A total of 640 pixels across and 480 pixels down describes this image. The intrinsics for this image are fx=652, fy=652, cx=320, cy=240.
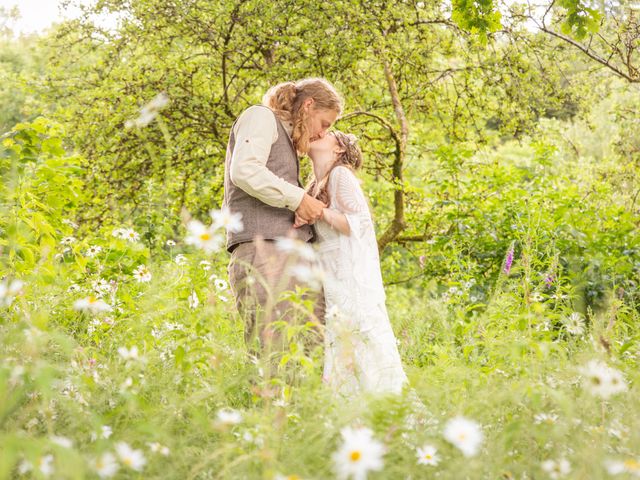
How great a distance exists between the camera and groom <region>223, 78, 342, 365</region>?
2.93 metres

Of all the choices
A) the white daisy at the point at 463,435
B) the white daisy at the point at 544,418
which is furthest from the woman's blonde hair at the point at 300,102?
the white daisy at the point at 463,435

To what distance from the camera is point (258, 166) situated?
2938 millimetres

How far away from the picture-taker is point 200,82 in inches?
254

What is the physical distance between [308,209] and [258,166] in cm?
30

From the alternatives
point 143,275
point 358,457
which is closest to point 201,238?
point 358,457

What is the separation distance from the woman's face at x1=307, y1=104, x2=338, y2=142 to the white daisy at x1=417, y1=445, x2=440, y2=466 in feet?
6.32

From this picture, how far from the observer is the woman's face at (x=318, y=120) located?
321 cm

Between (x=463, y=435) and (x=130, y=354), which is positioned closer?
(x=463, y=435)

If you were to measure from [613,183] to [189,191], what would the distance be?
504 centimetres

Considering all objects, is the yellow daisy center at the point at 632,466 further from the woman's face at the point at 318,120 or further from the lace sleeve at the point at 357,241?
the woman's face at the point at 318,120

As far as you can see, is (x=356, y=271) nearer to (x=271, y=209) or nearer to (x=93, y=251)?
(x=271, y=209)

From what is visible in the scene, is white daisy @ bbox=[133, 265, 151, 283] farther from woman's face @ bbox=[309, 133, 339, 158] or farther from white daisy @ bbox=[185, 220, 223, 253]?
white daisy @ bbox=[185, 220, 223, 253]

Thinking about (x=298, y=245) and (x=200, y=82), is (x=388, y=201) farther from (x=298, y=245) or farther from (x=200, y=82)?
(x=298, y=245)

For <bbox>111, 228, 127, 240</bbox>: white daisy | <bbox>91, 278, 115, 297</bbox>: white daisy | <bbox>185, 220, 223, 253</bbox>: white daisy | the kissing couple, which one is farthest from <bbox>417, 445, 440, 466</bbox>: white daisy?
<bbox>111, 228, 127, 240</bbox>: white daisy
